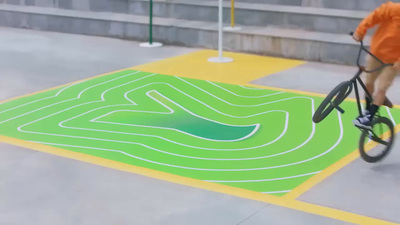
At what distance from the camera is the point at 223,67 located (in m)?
7.96

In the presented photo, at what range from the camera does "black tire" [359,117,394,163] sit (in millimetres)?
4496

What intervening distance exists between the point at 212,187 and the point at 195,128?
140cm

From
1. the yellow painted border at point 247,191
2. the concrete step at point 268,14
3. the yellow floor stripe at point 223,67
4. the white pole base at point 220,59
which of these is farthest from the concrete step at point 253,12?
the yellow painted border at point 247,191

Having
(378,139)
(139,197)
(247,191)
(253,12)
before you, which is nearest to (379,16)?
(378,139)

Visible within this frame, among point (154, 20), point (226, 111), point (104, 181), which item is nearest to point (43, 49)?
point (154, 20)

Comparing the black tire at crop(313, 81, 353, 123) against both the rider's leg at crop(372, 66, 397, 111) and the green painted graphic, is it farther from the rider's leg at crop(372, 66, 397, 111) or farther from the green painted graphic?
the green painted graphic

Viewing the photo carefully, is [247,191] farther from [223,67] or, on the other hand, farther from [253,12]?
[253,12]

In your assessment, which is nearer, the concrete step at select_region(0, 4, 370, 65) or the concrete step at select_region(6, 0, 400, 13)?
the concrete step at select_region(0, 4, 370, 65)

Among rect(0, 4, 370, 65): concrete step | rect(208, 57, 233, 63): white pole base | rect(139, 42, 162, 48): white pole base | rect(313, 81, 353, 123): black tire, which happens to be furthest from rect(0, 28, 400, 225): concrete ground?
rect(139, 42, 162, 48): white pole base

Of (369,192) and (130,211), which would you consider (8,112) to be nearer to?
(130,211)

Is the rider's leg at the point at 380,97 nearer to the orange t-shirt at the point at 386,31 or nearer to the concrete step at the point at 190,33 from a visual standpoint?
the orange t-shirt at the point at 386,31

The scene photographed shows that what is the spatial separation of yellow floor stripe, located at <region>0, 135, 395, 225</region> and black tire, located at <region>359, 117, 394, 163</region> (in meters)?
0.87

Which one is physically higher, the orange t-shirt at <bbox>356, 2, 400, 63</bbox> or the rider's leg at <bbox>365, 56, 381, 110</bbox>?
the orange t-shirt at <bbox>356, 2, 400, 63</bbox>

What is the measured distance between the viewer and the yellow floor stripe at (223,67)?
747 cm
